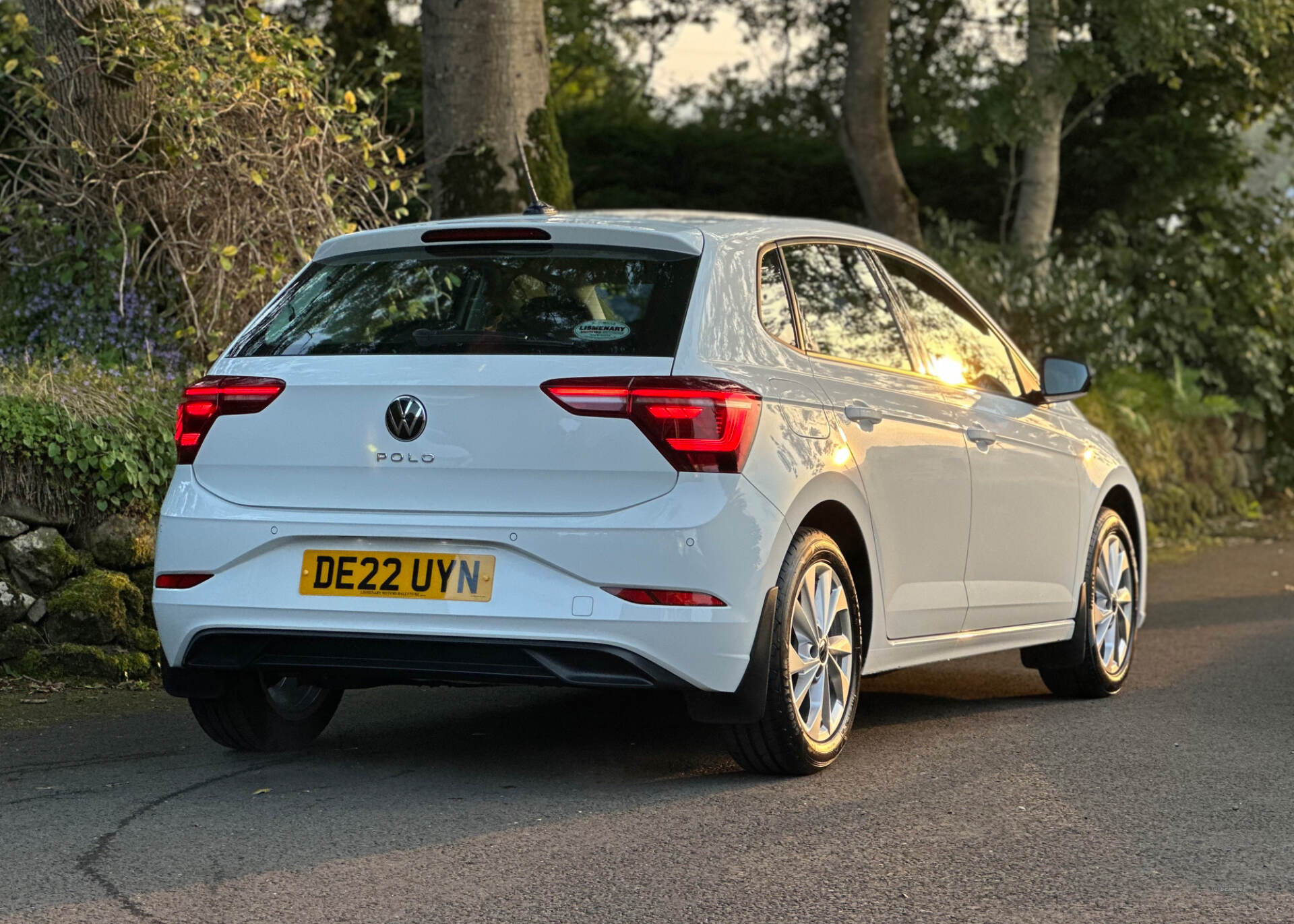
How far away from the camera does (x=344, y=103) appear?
9.96 meters

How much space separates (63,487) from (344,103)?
3192 mm

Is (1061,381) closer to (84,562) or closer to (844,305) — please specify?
(844,305)

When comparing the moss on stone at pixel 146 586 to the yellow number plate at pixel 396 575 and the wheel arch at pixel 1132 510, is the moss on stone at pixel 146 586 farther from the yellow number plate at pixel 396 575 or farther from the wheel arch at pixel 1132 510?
the wheel arch at pixel 1132 510

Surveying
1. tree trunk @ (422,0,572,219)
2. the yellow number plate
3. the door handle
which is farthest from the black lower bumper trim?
tree trunk @ (422,0,572,219)

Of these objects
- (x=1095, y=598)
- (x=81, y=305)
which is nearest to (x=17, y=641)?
(x=81, y=305)

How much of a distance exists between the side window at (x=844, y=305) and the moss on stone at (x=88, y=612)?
133 inches

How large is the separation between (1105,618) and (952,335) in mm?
1596

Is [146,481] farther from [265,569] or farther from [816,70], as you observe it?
[816,70]

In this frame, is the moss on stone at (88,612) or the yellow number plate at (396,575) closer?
the yellow number plate at (396,575)

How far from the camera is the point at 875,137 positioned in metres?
17.0

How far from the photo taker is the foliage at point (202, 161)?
935cm

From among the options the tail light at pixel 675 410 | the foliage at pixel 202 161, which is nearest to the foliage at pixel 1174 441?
the foliage at pixel 202 161

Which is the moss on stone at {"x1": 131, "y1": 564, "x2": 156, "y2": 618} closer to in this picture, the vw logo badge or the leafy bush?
the leafy bush

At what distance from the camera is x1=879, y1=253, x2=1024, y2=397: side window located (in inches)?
263
